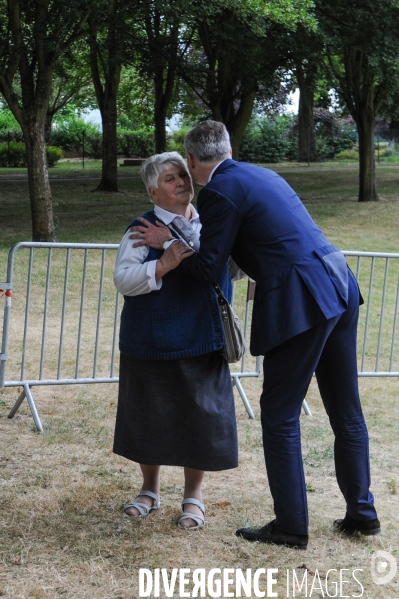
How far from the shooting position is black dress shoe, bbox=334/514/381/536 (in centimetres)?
410

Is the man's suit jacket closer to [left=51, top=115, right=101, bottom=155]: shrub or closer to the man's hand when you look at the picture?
the man's hand

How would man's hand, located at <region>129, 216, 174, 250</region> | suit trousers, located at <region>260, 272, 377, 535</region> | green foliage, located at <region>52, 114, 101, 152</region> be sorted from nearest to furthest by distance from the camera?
suit trousers, located at <region>260, 272, 377, 535</region>, man's hand, located at <region>129, 216, 174, 250</region>, green foliage, located at <region>52, 114, 101, 152</region>

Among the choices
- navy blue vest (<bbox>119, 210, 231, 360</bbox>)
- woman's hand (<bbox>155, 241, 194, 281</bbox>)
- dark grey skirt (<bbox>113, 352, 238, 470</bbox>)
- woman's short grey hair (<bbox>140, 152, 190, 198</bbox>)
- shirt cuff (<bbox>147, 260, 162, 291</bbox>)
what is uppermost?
woman's short grey hair (<bbox>140, 152, 190, 198</bbox>)

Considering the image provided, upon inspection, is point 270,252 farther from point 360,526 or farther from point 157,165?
point 360,526

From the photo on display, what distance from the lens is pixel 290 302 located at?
365 centimetres

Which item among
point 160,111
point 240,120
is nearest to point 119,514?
point 240,120

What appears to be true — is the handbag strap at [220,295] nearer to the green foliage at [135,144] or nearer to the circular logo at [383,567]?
the circular logo at [383,567]

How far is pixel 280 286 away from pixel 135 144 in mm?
36688

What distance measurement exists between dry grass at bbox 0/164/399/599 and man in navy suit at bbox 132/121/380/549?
301mm

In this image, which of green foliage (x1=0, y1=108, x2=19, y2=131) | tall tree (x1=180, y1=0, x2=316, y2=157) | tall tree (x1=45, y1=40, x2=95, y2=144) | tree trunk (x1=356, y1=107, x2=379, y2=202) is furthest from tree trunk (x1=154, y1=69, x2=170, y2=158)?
green foliage (x1=0, y1=108, x2=19, y2=131)

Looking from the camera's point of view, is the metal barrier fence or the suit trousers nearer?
the suit trousers

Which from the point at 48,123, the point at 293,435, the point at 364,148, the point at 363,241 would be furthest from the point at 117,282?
the point at 48,123

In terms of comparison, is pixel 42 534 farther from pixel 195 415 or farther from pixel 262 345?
pixel 262 345

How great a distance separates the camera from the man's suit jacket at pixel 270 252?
3.63 meters
